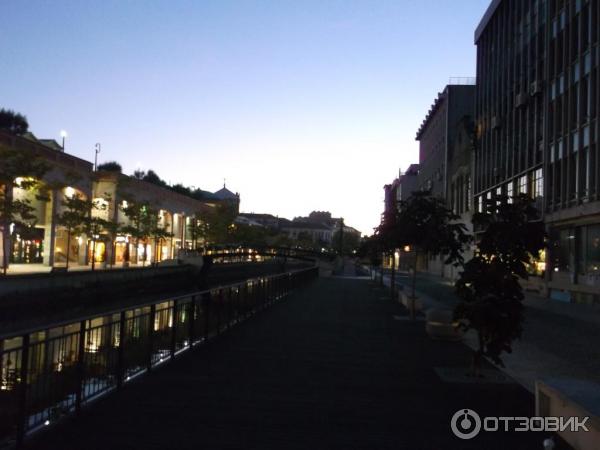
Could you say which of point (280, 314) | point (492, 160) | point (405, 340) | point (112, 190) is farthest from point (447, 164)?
point (405, 340)

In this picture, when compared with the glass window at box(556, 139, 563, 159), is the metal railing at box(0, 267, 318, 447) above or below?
below

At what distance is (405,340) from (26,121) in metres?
87.0

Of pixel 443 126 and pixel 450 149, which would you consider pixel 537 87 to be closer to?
pixel 450 149

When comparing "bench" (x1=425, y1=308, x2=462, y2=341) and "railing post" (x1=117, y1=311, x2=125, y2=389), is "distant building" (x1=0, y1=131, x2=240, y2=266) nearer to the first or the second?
"bench" (x1=425, y1=308, x2=462, y2=341)

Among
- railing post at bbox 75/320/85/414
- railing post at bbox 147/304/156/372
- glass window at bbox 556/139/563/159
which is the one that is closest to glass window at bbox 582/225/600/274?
glass window at bbox 556/139/563/159

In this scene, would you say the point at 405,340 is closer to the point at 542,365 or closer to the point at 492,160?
the point at 542,365

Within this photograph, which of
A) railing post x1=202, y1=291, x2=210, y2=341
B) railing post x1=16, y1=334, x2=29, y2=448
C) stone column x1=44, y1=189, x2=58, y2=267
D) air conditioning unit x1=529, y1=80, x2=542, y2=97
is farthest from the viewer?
stone column x1=44, y1=189, x2=58, y2=267

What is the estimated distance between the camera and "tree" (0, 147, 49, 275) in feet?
114

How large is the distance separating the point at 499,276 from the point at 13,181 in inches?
1278

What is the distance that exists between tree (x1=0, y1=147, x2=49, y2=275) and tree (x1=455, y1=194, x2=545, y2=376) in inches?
1170

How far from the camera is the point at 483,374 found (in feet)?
32.0

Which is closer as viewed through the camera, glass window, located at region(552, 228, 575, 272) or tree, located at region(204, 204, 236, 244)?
glass window, located at region(552, 228, 575, 272)

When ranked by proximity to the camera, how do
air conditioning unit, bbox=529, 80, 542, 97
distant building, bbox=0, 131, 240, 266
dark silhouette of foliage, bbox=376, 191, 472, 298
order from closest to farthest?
1. dark silhouette of foliage, bbox=376, 191, 472, 298
2. air conditioning unit, bbox=529, 80, 542, 97
3. distant building, bbox=0, 131, 240, 266

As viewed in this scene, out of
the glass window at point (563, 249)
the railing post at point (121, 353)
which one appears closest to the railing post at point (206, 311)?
the railing post at point (121, 353)
